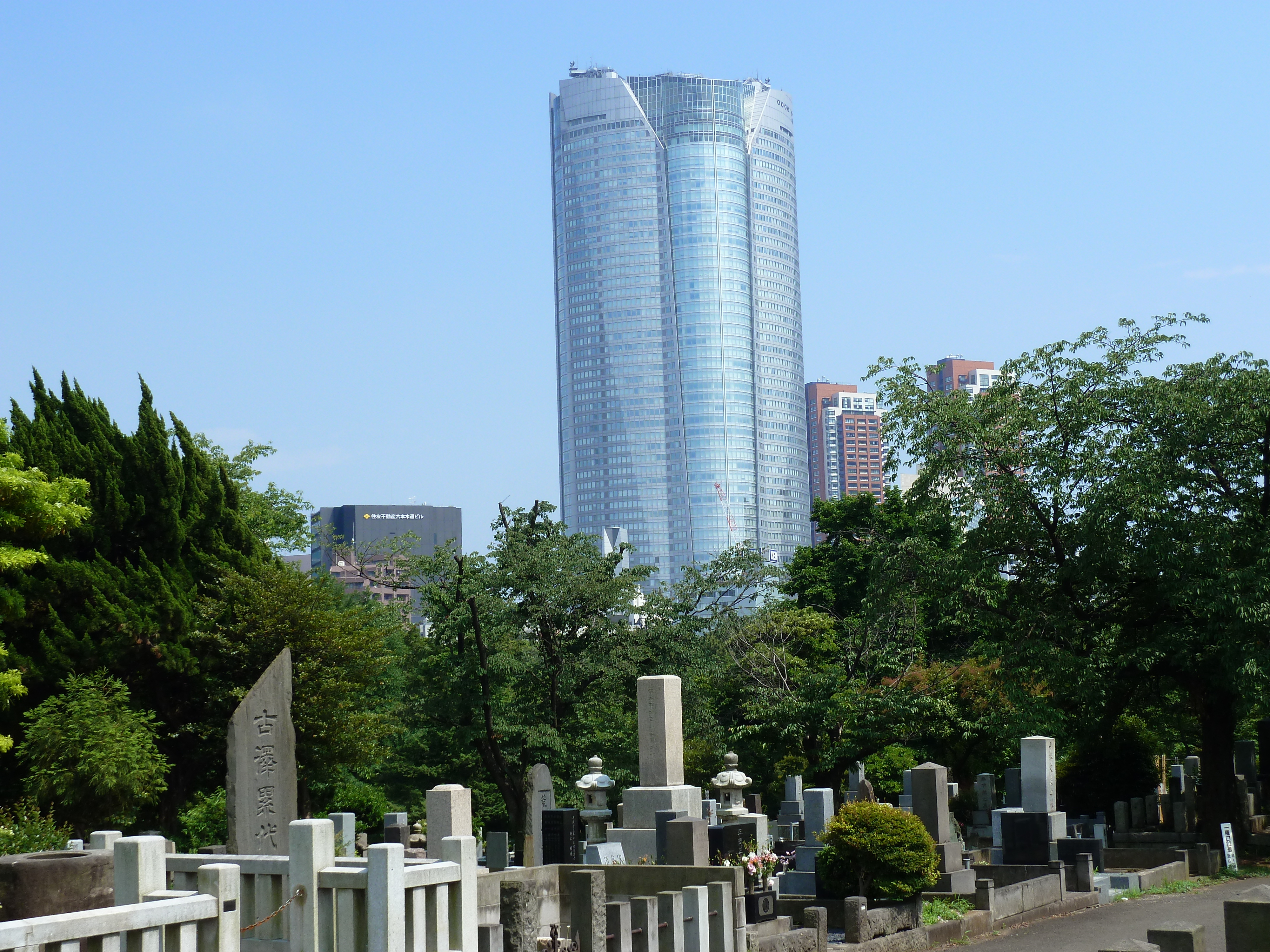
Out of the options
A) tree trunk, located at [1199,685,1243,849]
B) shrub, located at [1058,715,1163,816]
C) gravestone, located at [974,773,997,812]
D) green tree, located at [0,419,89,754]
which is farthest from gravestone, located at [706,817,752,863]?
shrub, located at [1058,715,1163,816]

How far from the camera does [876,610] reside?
85.7 ft

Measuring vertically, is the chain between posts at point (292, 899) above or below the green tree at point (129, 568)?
below

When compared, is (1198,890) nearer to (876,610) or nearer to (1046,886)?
(1046,886)

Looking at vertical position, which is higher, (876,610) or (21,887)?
(876,610)

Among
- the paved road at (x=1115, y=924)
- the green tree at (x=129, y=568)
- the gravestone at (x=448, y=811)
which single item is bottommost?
the paved road at (x=1115, y=924)

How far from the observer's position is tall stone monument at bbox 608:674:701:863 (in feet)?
55.1

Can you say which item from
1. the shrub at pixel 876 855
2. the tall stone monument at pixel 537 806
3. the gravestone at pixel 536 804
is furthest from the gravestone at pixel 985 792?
the shrub at pixel 876 855

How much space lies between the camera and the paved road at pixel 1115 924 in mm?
14359

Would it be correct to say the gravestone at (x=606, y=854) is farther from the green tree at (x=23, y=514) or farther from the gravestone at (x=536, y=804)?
the green tree at (x=23, y=514)

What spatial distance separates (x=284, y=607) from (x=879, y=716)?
13.2 m

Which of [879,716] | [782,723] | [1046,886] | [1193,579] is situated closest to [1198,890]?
[1046,886]

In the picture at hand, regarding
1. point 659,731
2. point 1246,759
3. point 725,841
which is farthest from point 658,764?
point 1246,759

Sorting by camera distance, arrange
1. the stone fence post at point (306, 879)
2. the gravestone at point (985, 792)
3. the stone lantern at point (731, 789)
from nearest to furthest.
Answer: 1. the stone fence post at point (306, 879)
2. the stone lantern at point (731, 789)
3. the gravestone at point (985, 792)

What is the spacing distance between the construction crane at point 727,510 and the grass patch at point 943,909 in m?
169
